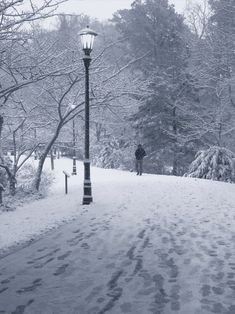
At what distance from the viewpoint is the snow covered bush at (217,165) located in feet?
88.1

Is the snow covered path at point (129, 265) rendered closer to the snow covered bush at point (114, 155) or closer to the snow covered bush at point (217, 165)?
the snow covered bush at point (217, 165)

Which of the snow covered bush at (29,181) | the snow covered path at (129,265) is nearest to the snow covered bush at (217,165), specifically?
the snow covered bush at (29,181)

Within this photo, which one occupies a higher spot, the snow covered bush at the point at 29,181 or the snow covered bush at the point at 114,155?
the snow covered bush at the point at 114,155

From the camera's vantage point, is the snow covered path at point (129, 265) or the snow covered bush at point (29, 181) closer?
the snow covered path at point (129, 265)

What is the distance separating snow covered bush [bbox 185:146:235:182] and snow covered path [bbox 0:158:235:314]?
14.1 metres

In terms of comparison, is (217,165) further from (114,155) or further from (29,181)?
(114,155)

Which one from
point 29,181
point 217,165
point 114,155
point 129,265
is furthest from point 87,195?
point 114,155

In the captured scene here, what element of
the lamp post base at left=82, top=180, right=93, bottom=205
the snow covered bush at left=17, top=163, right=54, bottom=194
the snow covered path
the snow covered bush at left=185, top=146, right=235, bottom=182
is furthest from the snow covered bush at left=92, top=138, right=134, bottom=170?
the snow covered path

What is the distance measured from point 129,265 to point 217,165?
67.8ft

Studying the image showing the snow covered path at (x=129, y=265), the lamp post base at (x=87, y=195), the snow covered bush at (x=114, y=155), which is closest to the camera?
the snow covered path at (x=129, y=265)

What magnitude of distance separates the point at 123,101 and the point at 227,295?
19.3 metres

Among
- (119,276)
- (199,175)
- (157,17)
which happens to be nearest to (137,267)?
(119,276)

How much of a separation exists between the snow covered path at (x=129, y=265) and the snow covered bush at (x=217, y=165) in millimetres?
14059

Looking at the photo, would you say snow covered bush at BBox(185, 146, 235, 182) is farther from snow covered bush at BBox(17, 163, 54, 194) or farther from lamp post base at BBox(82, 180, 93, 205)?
lamp post base at BBox(82, 180, 93, 205)
